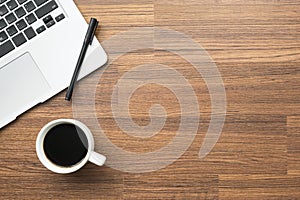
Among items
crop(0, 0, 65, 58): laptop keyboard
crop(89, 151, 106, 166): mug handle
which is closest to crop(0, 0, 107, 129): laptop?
crop(0, 0, 65, 58): laptop keyboard

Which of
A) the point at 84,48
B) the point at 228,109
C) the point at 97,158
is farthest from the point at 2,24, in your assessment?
the point at 228,109

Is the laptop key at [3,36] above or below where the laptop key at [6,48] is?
above

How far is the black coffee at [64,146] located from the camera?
1.14 m

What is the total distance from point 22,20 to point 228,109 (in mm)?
324

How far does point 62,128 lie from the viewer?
3.75ft

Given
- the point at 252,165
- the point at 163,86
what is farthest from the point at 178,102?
the point at 252,165

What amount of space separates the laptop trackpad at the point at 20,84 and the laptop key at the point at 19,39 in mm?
22

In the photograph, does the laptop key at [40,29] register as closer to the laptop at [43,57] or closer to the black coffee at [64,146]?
the laptop at [43,57]

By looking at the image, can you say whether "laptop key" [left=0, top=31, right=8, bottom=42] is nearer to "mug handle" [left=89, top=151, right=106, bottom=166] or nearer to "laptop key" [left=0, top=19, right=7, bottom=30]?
"laptop key" [left=0, top=19, right=7, bottom=30]

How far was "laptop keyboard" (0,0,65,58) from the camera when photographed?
1130mm

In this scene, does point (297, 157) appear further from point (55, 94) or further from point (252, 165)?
point (55, 94)

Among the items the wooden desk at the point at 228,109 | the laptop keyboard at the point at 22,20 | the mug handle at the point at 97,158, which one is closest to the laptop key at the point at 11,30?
the laptop keyboard at the point at 22,20

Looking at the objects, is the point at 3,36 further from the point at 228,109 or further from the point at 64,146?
the point at 228,109

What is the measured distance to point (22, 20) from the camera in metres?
1.13
